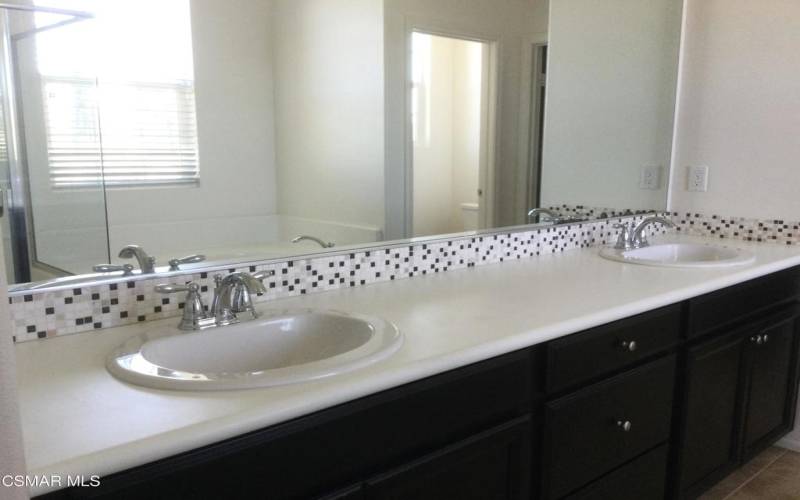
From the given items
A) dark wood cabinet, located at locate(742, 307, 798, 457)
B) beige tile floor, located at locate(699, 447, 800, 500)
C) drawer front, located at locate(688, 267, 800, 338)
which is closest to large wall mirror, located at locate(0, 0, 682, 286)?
drawer front, located at locate(688, 267, 800, 338)

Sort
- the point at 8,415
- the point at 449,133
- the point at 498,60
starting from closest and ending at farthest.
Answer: the point at 8,415
the point at 449,133
the point at 498,60

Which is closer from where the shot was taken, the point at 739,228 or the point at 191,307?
the point at 191,307


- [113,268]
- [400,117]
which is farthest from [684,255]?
[113,268]

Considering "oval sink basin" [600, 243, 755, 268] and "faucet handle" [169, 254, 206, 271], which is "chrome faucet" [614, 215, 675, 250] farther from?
"faucet handle" [169, 254, 206, 271]

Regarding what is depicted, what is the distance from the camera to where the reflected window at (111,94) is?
1420mm

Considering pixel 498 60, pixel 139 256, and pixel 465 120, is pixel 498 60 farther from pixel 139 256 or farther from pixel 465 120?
pixel 139 256

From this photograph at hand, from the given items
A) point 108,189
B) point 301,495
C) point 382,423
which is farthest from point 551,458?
point 108,189

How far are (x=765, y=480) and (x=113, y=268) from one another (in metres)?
2.48

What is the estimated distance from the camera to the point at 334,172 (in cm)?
186

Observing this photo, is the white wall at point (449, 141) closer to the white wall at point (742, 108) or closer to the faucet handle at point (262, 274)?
the faucet handle at point (262, 274)

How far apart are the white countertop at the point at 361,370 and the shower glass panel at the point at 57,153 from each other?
0.70ft

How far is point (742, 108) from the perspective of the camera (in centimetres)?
270

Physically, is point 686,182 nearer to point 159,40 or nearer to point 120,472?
point 159,40

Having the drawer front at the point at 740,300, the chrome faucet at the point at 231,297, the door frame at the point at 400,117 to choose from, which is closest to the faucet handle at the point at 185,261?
the chrome faucet at the point at 231,297
